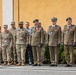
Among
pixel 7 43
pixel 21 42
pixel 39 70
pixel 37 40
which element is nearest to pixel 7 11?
pixel 7 43

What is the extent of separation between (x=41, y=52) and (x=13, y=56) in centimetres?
122

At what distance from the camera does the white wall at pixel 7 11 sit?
19141 mm

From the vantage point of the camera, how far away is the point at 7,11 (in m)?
19.2

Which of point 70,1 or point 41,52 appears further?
point 70,1

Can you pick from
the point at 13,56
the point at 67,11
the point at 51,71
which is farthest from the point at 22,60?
the point at 67,11

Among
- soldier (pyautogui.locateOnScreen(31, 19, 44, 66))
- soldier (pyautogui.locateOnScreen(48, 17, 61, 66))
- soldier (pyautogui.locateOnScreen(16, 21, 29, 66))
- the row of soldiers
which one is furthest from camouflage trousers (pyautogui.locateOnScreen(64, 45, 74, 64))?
soldier (pyautogui.locateOnScreen(16, 21, 29, 66))

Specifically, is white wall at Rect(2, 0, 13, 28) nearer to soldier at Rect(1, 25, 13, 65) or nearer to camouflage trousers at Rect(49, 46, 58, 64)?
soldier at Rect(1, 25, 13, 65)

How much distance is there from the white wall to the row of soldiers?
307 cm

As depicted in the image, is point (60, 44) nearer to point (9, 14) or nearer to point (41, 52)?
point (41, 52)

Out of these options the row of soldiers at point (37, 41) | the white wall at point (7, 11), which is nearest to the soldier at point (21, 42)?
the row of soldiers at point (37, 41)

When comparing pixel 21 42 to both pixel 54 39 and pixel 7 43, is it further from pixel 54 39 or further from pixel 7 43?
pixel 54 39

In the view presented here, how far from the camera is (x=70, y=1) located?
59.9 feet

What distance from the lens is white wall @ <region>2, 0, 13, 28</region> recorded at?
19141 mm

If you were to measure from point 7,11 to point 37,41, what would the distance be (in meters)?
4.43
